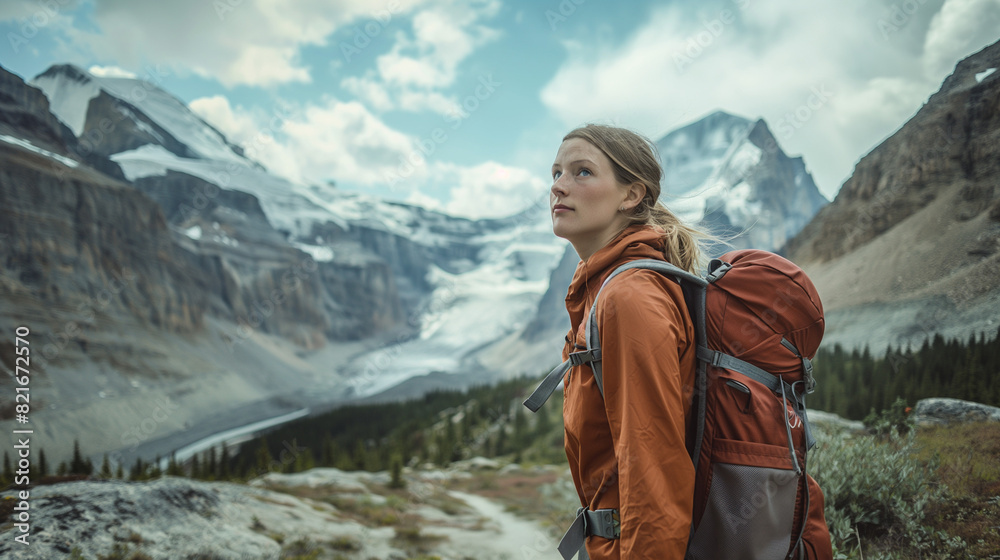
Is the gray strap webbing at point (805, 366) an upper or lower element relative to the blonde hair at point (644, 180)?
lower

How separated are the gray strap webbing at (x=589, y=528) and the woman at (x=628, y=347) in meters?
0.03

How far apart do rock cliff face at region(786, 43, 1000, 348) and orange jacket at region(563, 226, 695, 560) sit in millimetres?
4783

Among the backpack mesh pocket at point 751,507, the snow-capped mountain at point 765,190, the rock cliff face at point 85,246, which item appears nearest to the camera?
the backpack mesh pocket at point 751,507

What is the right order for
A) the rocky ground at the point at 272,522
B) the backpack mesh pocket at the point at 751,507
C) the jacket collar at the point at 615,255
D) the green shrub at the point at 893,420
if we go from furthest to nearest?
the rocky ground at the point at 272,522
the green shrub at the point at 893,420
the jacket collar at the point at 615,255
the backpack mesh pocket at the point at 751,507

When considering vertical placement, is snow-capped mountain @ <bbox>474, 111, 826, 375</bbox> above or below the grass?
above

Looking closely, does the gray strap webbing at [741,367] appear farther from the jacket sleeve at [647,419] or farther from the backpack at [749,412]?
the jacket sleeve at [647,419]

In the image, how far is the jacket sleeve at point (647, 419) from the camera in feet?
5.31

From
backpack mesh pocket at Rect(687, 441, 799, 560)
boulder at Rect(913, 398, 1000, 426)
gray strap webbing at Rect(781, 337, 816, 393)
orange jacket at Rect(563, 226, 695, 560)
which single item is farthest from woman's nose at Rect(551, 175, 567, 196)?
boulder at Rect(913, 398, 1000, 426)

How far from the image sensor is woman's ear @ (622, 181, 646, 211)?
2.38 metres

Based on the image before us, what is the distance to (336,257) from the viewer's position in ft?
A: 551

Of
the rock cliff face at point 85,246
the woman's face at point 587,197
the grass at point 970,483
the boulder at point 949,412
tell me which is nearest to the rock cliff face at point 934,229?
the boulder at point 949,412

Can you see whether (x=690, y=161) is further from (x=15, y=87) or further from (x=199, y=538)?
(x=199, y=538)

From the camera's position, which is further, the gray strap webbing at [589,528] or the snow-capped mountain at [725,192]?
the snow-capped mountain at [725,192]

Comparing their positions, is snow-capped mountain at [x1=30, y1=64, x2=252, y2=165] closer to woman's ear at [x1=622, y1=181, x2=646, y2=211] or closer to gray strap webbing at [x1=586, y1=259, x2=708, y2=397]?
woman's ear at [x1=622, y1=181, x2=646, y2=211]
